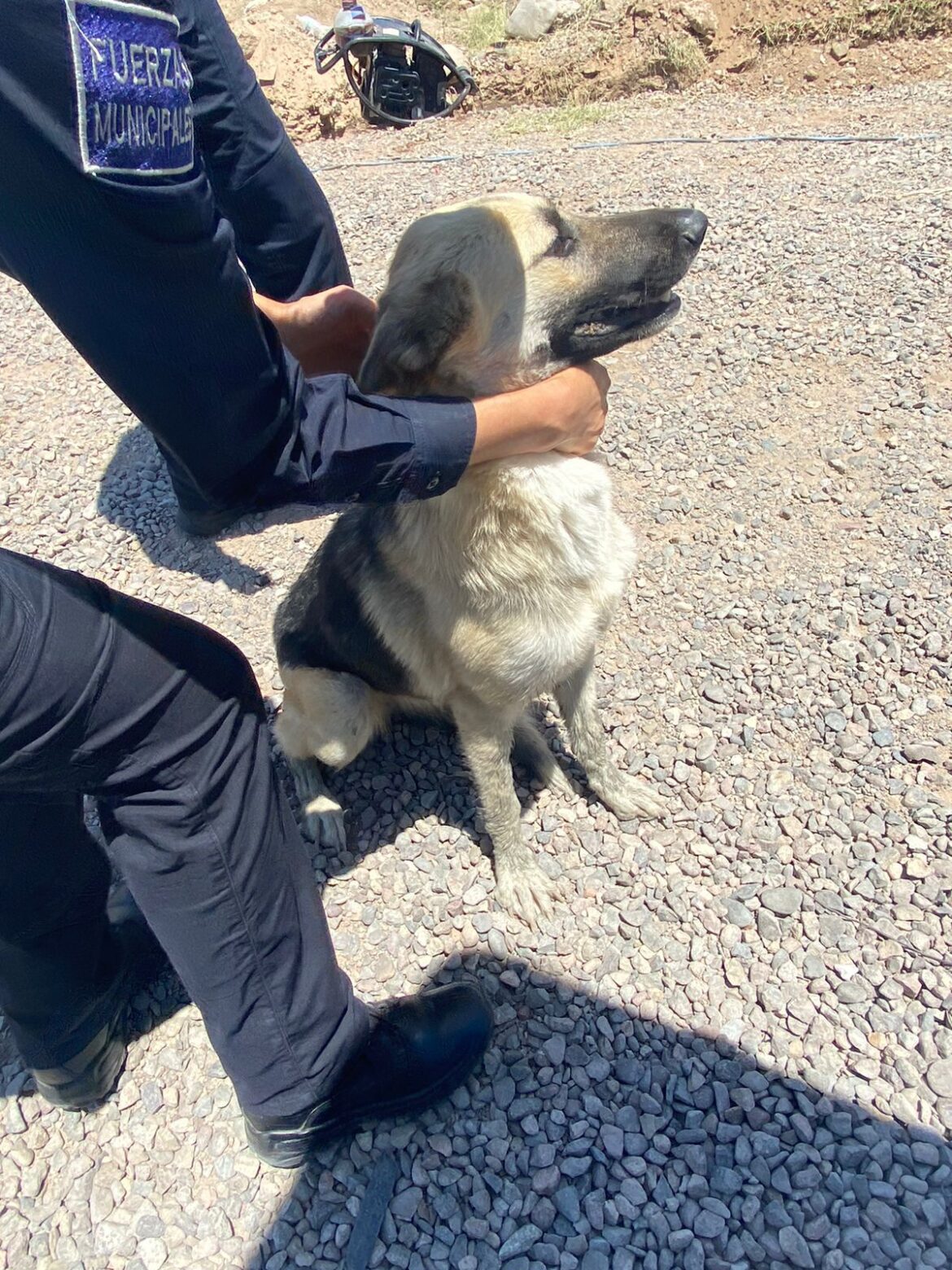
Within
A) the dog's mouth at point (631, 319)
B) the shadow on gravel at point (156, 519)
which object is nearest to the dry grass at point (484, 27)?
the shadow on gravel at point (156, 519)

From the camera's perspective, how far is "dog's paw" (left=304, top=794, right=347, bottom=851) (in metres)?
2.92

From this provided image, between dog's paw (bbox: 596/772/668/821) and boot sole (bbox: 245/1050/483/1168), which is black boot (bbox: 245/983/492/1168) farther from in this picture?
dog's paw (bbox: 596/772/668/821)

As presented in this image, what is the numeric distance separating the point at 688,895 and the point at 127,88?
2429mm

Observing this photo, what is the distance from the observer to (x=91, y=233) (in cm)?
114

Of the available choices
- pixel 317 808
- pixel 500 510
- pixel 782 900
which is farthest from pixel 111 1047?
pixel 782 900

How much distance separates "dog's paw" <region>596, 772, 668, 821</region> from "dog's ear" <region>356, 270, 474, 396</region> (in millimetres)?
1505

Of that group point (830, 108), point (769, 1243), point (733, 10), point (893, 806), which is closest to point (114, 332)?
point (769, 1243)

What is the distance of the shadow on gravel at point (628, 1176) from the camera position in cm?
186

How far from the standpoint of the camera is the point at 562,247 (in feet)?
7.45

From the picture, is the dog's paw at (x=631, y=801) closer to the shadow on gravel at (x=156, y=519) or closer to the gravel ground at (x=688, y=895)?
the gravel ground at (x=688, y=895)

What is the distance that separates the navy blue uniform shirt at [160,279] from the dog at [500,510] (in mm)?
380

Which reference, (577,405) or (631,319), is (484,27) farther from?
(577,405)

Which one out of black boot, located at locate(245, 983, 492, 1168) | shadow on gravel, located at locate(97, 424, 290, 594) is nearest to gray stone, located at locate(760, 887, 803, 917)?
black boot, located at locate(245, 983, 492, 1168)

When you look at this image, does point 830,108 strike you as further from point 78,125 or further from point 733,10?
point 78,125
